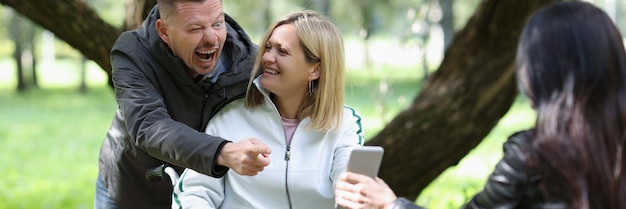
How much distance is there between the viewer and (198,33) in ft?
10.0

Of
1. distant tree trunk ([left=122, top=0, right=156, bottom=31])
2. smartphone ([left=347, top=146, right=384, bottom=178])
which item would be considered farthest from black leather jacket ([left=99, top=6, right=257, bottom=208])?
distant tree trunk ([left=122, top=0, right=156, bottom=31])

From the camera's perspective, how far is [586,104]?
2.12m

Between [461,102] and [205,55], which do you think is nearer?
[205,55]

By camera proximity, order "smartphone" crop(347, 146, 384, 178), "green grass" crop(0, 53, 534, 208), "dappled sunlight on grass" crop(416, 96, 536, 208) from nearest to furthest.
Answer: "smartphone" crop(347, 146, 384, 178) → "dappled sunlight on grass" crop(416, 96, 536, 208) → "green grass" crop(0, 53, 534, 208)

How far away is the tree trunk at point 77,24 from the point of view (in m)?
4.72

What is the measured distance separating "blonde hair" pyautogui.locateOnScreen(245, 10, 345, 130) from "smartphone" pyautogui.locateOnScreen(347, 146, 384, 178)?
42 cm

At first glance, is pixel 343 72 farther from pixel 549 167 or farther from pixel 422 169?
pixel 422 169

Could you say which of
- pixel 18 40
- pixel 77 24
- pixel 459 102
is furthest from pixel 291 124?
pixel 18 40

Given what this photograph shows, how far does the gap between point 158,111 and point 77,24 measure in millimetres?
2056

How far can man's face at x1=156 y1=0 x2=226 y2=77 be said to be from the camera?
3.04m

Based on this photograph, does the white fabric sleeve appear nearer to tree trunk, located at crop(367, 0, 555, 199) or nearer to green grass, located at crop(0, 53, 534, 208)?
green grass, located at crop(0, 53, 534, 208)

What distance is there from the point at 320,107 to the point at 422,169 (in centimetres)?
259

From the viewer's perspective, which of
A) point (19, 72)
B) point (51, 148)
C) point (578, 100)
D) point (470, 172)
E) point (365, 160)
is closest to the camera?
point (578, 100)

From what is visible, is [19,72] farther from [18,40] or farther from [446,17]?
[446,17]
